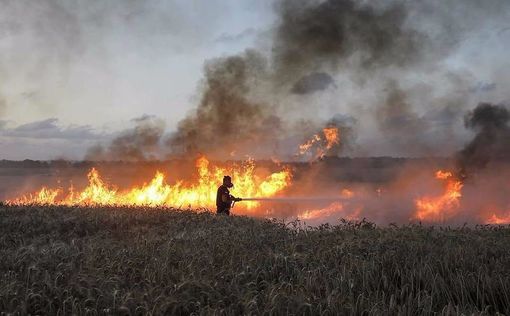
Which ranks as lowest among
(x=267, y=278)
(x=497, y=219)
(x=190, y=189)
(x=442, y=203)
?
(x=497, y=219)

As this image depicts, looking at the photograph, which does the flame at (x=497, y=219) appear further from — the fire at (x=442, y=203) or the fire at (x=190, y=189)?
the fire at (x=190, y=189)

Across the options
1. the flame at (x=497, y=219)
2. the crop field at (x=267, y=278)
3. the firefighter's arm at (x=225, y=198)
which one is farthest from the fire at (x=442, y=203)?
the crop field at (x=267, y=278)

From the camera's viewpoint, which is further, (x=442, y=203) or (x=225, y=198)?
(x=442, y=203)

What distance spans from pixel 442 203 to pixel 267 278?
35764mm

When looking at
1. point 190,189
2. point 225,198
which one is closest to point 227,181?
point 225,198

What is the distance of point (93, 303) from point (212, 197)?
3004 cm

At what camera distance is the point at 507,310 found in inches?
215

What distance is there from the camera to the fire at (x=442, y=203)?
120 ft

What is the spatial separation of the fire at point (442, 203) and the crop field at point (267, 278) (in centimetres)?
2782

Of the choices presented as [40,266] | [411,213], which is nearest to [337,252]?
[40,266]

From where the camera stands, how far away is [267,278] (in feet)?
22.2

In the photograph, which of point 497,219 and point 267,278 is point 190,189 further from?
point 267,278

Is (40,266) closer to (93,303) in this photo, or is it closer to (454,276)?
(93,303)

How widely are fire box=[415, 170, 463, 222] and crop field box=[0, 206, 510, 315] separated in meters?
27.8
